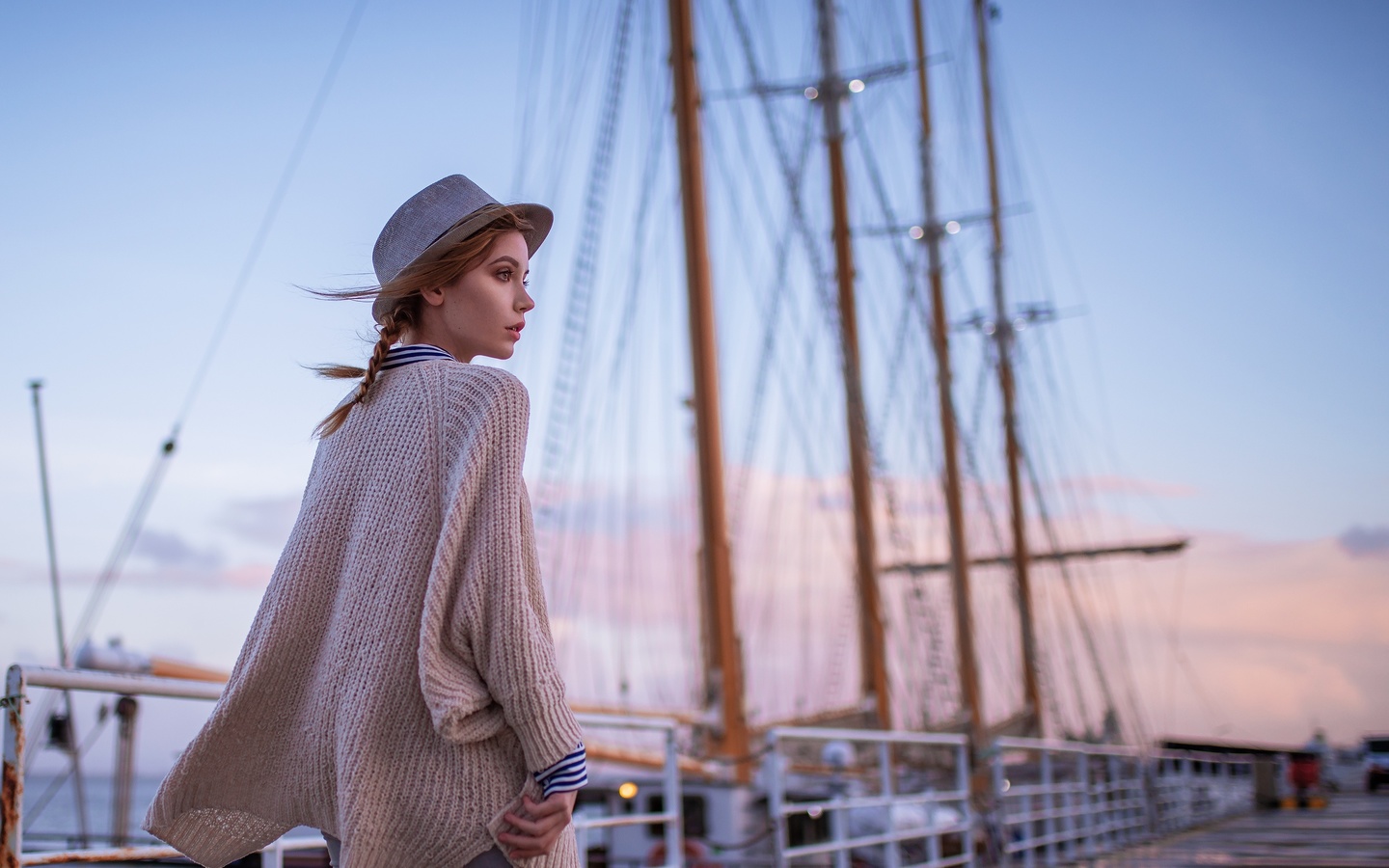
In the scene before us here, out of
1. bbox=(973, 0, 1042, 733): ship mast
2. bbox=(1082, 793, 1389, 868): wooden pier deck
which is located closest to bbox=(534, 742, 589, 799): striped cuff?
bbox=(1082, 793, 1389, 868): wooden pier deck

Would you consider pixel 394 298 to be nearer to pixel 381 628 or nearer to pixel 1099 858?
pixel 381 628

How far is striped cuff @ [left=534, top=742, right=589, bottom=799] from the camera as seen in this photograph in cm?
156

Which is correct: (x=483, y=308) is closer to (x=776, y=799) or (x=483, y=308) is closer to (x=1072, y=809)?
(x=776, y=799)

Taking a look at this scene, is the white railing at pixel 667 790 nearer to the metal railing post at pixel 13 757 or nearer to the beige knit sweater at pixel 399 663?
the metal railing post at pixel 13 757

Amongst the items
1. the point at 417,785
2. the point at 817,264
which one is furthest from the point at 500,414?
the point at 817,264

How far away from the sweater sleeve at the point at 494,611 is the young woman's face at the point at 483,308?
201 mm

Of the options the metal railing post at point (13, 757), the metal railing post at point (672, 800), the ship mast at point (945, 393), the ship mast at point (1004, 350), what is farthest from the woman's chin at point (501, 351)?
the ship mast at point (1004, 350)

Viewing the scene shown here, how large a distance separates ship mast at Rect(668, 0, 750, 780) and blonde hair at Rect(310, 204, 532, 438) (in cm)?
822

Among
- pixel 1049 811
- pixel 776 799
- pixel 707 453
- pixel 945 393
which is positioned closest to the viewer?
pixel 776 799

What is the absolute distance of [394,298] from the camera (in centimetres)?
184

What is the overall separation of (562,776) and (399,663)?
0.79ft

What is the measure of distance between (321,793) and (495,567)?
39cm

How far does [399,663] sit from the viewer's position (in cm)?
159

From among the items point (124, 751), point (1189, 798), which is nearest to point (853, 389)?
point (1189, 798)
